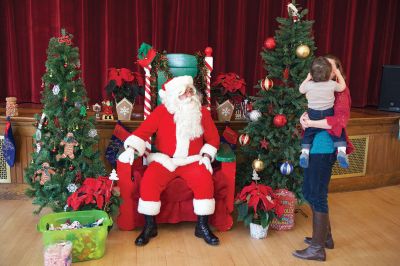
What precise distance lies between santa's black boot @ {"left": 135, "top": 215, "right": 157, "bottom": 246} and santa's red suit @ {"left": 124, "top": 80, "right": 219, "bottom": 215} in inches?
3.7

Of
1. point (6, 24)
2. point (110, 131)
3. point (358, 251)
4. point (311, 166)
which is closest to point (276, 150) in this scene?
point (311, 166)

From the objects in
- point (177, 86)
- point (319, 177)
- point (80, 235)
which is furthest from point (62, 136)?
point (319, 177)

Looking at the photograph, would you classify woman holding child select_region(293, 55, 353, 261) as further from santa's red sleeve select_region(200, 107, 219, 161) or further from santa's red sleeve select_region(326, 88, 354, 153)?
santa's red sleeve select_region(200, 107, 219, 161)

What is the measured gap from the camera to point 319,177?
2.80 metres

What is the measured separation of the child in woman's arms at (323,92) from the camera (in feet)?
8.79

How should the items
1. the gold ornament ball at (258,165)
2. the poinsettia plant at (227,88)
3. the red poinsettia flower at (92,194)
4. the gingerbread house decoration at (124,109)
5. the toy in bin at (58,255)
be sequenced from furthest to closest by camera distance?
the poinsettia plant at (227,88) → the gingerbread house decoration at (124,109) → the gold ornament ball at (258,165) → the red poinsettia flower at (92,194) → the toy in bin at (58,255)

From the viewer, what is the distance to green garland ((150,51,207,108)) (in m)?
3.64

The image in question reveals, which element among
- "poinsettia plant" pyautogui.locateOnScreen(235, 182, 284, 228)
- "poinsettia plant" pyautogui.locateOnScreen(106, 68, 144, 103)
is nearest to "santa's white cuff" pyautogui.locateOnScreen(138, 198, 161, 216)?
"poinsettia plant" pyautogui.locateOnScreen(235, 182, 284, 228)

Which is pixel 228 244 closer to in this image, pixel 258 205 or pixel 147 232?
pixel 258 205

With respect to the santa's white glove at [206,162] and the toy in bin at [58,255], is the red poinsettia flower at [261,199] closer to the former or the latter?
the santa's white glove at [206,162]

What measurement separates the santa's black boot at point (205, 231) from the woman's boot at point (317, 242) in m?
0.59

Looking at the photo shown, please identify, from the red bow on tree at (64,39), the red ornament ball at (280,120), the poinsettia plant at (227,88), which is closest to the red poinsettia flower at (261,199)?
the red ornament ball at (280,120)

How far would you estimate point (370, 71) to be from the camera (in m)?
5.55

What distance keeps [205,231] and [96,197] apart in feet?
2.75
